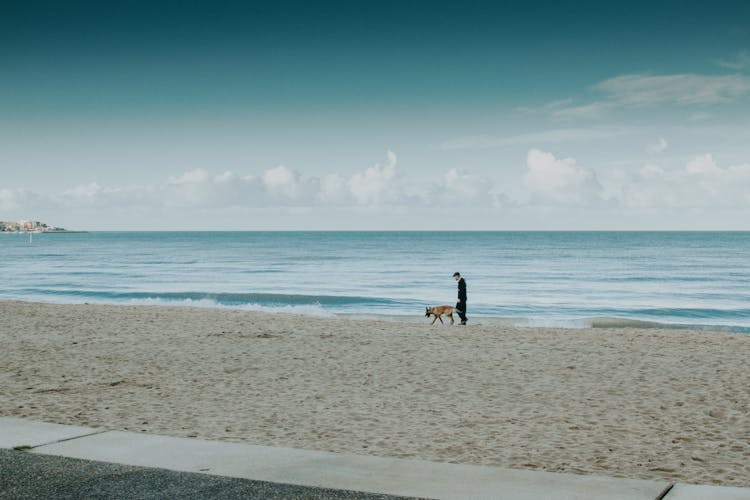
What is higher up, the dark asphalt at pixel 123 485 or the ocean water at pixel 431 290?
the dark asphalt at pixel 123 485

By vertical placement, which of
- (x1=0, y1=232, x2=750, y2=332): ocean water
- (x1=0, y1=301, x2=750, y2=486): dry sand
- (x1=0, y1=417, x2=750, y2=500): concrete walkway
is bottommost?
(x1=0, y1=232, x2=750, y2=332): ocean water

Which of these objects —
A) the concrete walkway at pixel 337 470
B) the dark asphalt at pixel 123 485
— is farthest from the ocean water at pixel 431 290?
the dark asphalt at pixel 123 485

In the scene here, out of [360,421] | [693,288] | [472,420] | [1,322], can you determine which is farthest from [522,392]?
[693,288]

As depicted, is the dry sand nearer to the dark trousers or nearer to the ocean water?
the dark trousers

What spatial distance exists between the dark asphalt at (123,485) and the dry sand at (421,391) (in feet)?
6.55

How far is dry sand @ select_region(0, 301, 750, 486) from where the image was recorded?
7.56 m

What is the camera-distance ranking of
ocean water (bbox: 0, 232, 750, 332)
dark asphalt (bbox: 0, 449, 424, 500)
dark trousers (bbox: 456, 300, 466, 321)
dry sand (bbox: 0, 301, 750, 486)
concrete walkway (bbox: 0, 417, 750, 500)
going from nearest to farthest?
dark asphalt (bbox: 0, 449, 424, 500) < concrete walkway (bbox: 0, 417, 750, 500) < dry sand (bbox: 0, 301, 750, 486) < dark trousers (bbox: 456, 300, 466, 321) < ocean water (bbox: 0, 232, 750, 332)

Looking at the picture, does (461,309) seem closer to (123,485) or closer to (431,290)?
(123,485)

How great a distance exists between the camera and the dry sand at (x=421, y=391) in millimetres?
7563

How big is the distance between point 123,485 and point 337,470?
1680 millimetres

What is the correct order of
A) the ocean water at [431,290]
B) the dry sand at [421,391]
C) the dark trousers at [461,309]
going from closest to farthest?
the dry sand at [421,391]
the dark trousers at [461,309]
the ocean water at [431,290]

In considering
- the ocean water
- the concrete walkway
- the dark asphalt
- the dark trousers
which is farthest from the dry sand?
the ocean water

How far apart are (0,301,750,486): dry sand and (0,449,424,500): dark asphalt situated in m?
2.00

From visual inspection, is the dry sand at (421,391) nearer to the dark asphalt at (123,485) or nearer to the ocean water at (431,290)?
the dark asphalt at (123,485)
